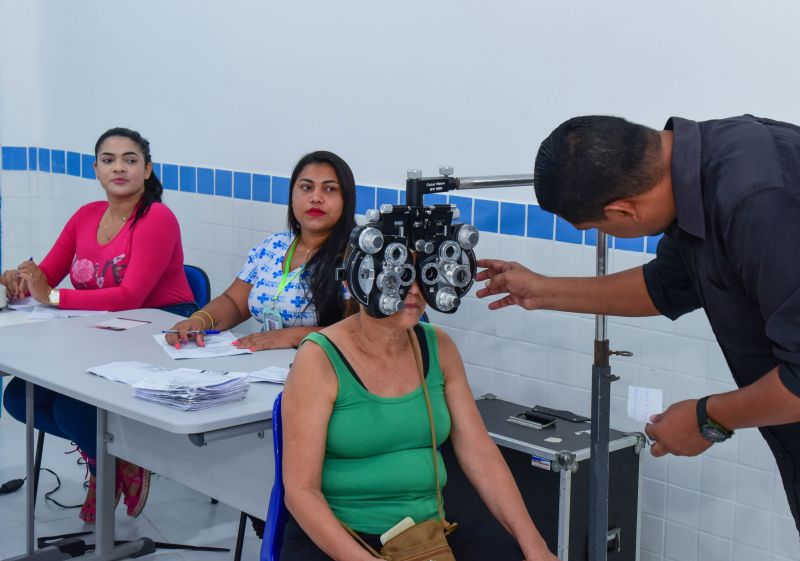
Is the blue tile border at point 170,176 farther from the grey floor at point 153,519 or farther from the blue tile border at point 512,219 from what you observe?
the blue tile border at point 512,219

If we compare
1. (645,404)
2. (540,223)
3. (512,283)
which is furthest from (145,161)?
(645,404)

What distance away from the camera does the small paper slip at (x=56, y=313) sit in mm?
3576

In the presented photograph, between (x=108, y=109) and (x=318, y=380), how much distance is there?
3.45 metres

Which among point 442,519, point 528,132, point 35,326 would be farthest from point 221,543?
point 528,132

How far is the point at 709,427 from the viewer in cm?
180

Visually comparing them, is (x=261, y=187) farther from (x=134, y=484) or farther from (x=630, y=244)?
(x=630, y=244)

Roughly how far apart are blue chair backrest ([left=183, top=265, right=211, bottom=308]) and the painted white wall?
48 centimetres

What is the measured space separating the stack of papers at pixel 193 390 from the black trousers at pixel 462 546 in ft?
1.37

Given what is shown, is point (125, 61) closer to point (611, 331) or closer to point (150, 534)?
point (150, 534)

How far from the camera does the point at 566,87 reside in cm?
316

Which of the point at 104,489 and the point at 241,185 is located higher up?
the point at 241,185

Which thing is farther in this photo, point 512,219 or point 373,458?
point 512,219

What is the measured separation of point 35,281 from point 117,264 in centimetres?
30

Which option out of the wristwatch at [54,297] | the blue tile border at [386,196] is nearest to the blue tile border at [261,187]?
the blue tile border at [386,196]
